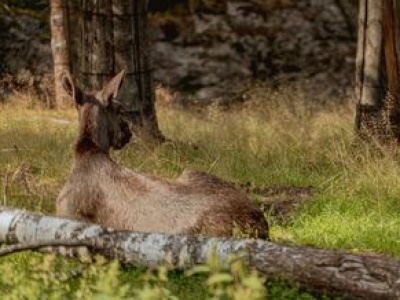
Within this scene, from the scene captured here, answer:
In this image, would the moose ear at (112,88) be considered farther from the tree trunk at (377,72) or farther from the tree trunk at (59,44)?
the tree trunk at (59,44)

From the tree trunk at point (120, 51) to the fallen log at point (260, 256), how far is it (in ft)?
20.0

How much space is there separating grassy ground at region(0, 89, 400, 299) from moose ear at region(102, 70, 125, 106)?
1072mm

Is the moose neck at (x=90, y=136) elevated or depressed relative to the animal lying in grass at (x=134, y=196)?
elevated

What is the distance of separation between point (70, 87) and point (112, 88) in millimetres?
363

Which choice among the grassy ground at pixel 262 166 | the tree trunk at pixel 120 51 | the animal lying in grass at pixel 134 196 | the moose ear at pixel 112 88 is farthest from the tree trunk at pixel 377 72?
the animal lying in grass at pixel 134 196

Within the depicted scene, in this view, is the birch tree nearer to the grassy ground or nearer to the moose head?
the grassy ground

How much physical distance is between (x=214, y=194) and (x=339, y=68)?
1341 cm

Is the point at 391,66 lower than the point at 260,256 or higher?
higher

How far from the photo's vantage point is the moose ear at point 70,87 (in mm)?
8430

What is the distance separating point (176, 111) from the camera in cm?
1803

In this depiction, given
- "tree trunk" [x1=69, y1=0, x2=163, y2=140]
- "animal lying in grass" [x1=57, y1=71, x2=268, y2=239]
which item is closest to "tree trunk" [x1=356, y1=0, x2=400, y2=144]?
"tree trunk" [x1=69, y1=0, x2=163, y2=140]

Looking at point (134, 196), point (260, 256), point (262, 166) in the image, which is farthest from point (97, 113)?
point (262, 166)

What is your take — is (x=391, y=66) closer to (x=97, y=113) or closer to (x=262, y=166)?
(x=262, y=166)

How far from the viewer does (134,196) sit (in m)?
7.87
